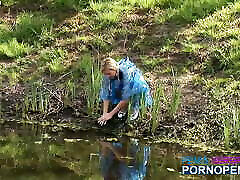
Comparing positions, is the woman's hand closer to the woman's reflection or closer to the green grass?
the woman's reflection

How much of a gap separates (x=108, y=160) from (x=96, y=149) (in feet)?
1.29

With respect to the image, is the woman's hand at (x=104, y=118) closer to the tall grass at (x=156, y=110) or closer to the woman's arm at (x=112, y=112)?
the woman's arm at (x=112, y=112)

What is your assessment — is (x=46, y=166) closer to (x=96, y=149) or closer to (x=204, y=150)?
(x=96, y=149)

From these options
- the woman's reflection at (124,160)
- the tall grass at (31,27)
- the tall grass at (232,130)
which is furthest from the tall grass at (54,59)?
the tall grass at (232,130)

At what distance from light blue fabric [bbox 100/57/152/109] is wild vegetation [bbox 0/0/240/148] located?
168 millimetres

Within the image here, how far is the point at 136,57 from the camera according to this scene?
8.06 metres

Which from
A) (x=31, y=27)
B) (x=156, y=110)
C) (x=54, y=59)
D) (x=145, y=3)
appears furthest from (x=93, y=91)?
(x=145, y=3)

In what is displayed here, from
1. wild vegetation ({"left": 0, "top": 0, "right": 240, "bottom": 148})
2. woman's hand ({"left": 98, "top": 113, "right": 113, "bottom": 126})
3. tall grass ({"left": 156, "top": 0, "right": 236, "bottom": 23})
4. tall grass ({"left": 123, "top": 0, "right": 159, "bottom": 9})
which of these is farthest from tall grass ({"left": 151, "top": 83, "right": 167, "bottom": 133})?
tall grass ({"left": 123, "top": 0, "right": 159, "bottom": 9})

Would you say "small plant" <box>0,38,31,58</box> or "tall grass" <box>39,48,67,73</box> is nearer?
"tall grass" <box>39,48,67,73</box>

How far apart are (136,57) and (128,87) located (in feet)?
6.12

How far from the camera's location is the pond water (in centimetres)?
479

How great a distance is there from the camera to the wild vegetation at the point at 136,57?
637cm

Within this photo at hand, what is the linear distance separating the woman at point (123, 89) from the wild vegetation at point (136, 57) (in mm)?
171

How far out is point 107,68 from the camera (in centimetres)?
613
